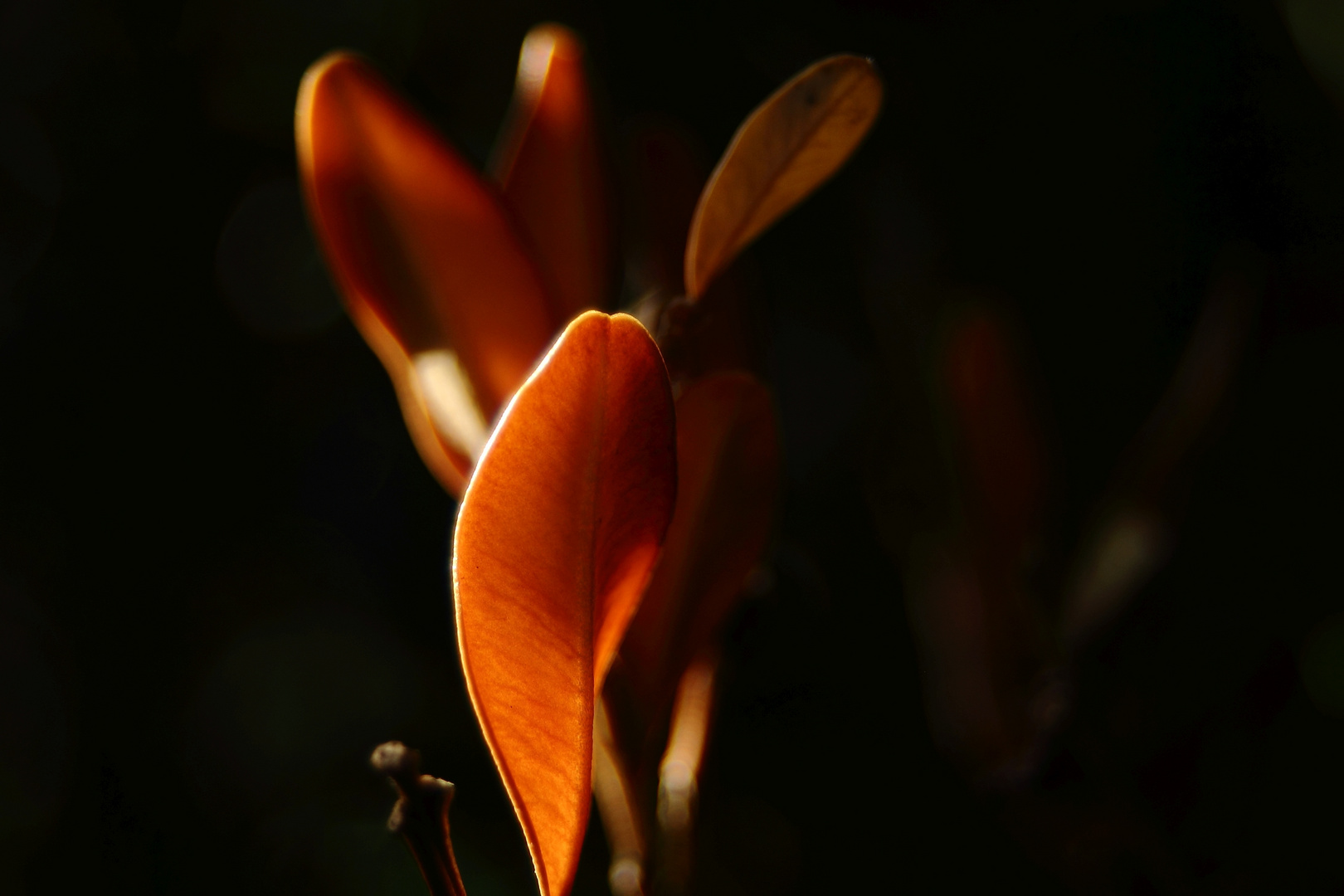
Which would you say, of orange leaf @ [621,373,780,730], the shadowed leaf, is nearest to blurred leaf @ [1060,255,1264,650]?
the shadowed leaf

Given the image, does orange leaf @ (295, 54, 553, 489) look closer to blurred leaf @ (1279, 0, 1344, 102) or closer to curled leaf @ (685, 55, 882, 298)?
curled leaf @ (685, 55, 882, 298)

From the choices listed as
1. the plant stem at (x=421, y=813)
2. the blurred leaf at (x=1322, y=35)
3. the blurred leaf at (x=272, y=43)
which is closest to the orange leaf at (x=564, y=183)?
the plant stem at (x=421, y=813)

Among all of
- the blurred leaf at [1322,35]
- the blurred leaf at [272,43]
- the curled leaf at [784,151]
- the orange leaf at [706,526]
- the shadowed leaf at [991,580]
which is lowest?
the shadowed leaf at [991,580]

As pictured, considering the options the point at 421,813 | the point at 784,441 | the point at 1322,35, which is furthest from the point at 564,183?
the point at 1322,35

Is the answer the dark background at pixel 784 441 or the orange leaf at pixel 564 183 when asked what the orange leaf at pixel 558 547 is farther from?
the dark background at pixel 784 441

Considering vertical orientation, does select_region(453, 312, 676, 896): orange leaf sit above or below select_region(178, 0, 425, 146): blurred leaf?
below

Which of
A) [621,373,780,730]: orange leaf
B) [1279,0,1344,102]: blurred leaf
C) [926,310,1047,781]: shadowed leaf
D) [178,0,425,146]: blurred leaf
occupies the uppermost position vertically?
[178,0,425,146]: blurred leaf
